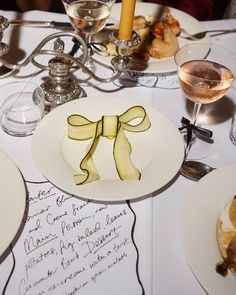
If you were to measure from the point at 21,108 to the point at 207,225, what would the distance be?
48 cm

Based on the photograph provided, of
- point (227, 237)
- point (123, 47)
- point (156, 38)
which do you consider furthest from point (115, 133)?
point (156, 38)

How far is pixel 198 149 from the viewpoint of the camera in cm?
76

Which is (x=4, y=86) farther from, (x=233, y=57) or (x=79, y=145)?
(x=233, y=57)

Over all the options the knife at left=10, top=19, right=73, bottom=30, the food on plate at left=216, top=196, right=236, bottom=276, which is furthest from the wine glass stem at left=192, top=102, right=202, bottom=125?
the knife at left=10, top=19, right=73, bottom=30

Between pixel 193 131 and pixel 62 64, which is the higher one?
pixel 62 64

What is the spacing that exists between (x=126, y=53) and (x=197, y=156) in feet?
0.83

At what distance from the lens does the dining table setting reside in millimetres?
542

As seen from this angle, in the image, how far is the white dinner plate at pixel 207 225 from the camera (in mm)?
503

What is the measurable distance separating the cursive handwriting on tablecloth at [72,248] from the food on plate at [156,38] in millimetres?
Result: 482

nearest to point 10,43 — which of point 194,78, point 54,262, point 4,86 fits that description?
point 4,86

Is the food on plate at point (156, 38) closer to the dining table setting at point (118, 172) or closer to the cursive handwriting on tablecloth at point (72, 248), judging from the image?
the dining table setting at point (118, 172)

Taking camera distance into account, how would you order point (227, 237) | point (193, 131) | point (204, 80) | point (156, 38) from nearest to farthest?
point (227, 237), point (204, 80), point (193, 131), point (156, 38)

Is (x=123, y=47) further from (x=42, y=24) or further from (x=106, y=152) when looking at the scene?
(x=42, y=24)

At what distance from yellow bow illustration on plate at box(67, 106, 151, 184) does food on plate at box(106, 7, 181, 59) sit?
0.29m
